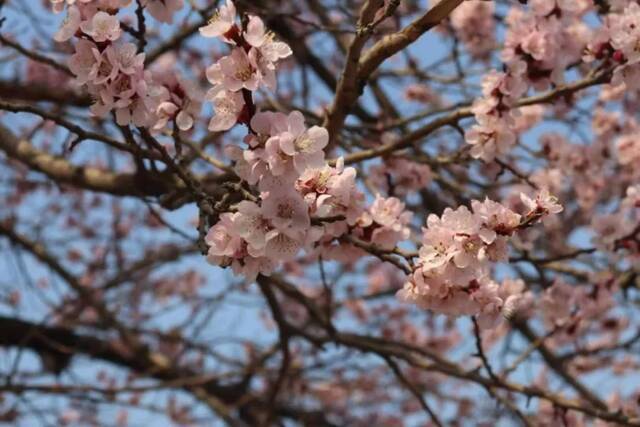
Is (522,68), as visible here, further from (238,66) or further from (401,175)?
(238,66)

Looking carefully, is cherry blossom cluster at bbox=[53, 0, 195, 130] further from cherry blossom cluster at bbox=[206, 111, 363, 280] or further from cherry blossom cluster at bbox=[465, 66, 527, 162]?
cherry blossom cluster at bbox=[465, 66, 527, 162]

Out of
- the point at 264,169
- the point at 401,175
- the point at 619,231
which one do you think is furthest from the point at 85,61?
the point at 619,231

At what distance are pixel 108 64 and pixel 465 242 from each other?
0.80m

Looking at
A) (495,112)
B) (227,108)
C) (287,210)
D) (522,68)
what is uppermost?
(522,68)

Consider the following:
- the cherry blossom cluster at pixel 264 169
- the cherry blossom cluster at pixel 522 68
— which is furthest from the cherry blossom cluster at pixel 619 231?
the cherry blossom cluster at pixel 264 169

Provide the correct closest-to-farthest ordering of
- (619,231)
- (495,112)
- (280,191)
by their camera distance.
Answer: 1. (280,191)
2. (495,112)
3. (619,231)

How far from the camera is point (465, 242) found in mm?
1567

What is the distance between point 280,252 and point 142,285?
4.60m

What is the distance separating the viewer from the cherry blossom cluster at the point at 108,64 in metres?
1.55

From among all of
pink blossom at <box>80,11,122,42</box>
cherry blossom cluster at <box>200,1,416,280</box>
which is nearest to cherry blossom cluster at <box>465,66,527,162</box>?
cherry blossom cluster at <box>200,1,416,280</box>

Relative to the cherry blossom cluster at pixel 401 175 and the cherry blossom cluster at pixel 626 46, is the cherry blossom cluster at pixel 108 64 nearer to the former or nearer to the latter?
the cherry blossom cluster at pixel 401 175

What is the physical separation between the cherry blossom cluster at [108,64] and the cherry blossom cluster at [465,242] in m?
0.65

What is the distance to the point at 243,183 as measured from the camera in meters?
1.56

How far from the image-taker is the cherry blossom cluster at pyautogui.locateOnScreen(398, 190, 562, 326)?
1.55m
